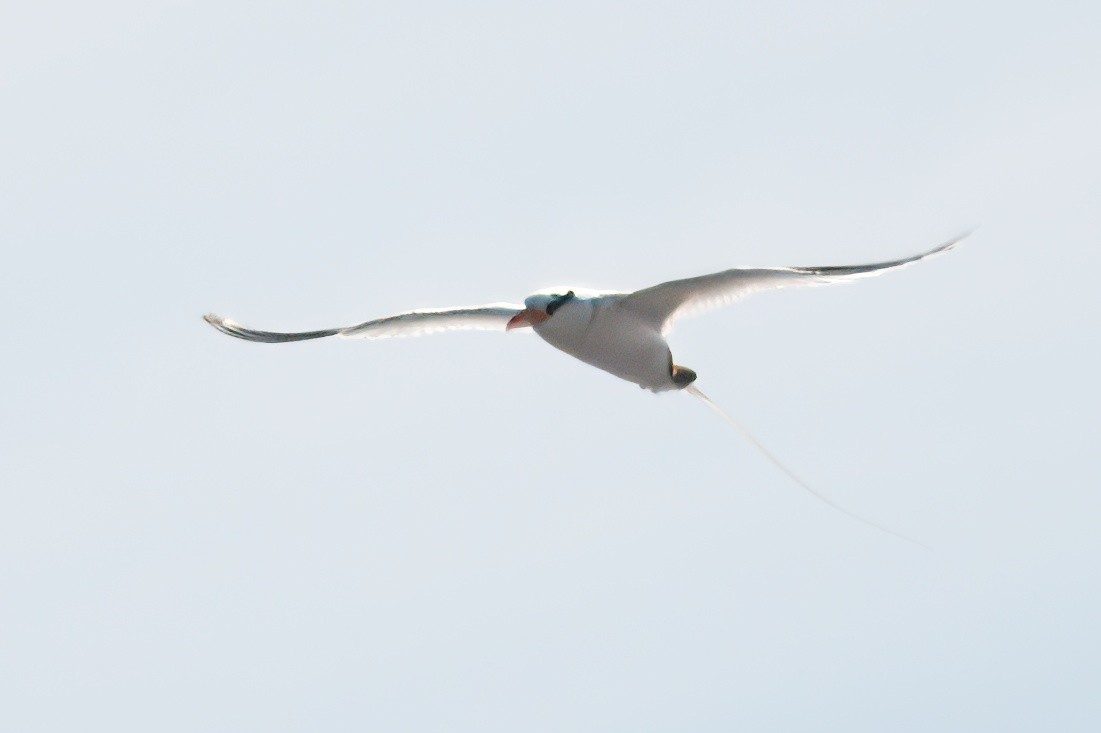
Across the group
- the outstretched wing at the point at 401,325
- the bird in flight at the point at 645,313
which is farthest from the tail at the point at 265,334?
the bird in flight at the point at 645,313

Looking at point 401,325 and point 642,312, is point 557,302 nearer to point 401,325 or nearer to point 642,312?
point 642,312

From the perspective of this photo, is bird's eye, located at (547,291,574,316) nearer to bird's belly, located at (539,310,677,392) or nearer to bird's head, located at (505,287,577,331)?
bird's head, located at (505,287,577,331)

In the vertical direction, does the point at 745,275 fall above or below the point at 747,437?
above

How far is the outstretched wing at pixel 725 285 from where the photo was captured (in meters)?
20.1

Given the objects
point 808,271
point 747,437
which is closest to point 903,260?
point 808,271

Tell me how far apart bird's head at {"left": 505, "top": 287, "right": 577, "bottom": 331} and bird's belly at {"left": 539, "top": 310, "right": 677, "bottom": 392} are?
0.64 ft

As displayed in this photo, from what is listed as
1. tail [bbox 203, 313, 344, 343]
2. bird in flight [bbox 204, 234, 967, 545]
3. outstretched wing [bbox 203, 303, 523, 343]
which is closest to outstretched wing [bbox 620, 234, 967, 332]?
bird in flight [bbox 204, 234, 967, 545]

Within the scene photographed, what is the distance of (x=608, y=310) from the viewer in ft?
67.4

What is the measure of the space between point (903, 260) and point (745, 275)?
1.64m

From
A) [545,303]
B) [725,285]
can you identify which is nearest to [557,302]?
[545,303]

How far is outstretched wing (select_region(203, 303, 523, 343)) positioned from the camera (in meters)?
23.0

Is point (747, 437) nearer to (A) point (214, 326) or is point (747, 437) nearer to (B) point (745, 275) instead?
(B) point (745, 275)

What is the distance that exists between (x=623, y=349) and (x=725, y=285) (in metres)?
1.30

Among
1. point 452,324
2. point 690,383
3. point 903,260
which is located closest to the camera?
point 903,260
